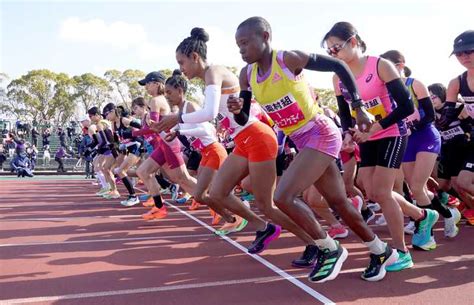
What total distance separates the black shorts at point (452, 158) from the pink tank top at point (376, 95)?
257 cm

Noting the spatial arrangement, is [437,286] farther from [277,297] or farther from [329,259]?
[277,297]

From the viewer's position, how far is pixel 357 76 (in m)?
4.03

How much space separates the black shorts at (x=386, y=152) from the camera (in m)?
3.91

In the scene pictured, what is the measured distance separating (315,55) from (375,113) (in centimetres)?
103

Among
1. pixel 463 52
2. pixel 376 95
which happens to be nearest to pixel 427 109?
pixel 463 52

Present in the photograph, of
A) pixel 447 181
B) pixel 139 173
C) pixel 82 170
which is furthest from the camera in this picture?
pixel 82 170

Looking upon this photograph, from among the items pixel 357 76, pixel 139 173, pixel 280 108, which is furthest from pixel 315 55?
pixel 139 173

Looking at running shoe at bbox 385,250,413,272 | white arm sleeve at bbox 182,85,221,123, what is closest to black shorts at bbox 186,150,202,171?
white arm sleeve at bbox 182,85,221,123

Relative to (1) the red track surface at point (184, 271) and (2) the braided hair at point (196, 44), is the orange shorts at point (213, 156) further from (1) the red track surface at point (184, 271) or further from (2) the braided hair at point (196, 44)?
(2) the braided hair at point (196, 44)

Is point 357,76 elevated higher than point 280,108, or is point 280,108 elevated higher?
point 357,76

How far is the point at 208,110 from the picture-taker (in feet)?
13.6

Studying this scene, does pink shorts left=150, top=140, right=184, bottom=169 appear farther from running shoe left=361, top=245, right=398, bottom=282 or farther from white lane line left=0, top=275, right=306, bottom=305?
running shoe left=361, top=245, right=398, bottom=282

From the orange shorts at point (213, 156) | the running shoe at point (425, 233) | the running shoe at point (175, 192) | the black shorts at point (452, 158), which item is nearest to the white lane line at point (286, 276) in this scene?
the orange shorts at point (213, 156)

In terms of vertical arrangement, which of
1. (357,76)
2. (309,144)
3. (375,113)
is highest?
(357,76)
